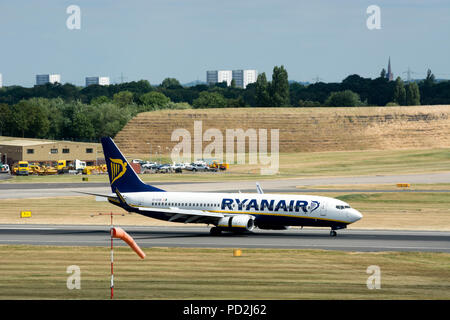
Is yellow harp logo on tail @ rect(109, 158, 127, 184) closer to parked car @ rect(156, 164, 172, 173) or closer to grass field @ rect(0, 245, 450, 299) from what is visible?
grass field @ rect(0, 245, 450, 299)

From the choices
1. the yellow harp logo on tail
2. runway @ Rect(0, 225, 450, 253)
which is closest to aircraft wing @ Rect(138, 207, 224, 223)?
runway @ Rect(0, 225, 450, 253)

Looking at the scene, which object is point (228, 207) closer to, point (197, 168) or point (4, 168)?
point (197, 168)

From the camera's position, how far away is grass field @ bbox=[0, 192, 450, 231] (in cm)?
6844

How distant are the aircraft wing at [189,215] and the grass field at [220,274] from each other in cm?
910

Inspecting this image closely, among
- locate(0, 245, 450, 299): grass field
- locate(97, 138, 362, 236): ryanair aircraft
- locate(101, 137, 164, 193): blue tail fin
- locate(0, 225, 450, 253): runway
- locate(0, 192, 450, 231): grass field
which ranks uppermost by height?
locate(101, 137, 164, 193): blue tail fin

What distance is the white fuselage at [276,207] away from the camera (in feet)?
184

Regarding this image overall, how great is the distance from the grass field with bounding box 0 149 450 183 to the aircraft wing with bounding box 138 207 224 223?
74.2 meters

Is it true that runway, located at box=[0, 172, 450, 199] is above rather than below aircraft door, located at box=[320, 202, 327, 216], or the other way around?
below

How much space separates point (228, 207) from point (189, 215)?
324 cm

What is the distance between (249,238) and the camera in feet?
185

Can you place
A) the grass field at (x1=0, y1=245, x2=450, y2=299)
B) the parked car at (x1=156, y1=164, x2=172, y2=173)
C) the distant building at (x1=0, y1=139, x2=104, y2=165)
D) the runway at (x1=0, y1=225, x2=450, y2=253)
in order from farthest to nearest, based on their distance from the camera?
the distant building at (x1=0, y1=139, x2=104, y2=165), the parked car at (x1=156, y1=164, x2=172, y2=173), the runway at (x1=0, y1=225, x2=450, y2=253), the grass field at (x1=0, y1=245, x2=450, y2=299)

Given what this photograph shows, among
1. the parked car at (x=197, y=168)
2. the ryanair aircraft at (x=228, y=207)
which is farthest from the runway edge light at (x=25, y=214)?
the parked car at (x=197, y=168)
